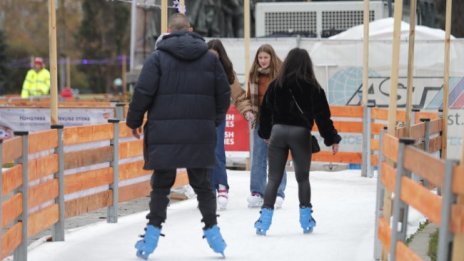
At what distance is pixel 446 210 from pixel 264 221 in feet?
15.2

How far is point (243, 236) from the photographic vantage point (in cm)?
1112

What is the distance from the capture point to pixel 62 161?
34.9ft

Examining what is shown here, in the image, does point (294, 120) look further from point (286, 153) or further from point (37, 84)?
point (37, 84)

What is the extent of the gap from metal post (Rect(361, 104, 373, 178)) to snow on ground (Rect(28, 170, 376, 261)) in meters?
2.69

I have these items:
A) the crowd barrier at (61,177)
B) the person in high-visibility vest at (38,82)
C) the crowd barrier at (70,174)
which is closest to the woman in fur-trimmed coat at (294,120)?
the crowd barrier at (70,174)

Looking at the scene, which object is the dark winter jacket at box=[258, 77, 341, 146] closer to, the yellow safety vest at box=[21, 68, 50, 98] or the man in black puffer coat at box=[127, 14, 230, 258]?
the man in black puffer coat at box=[127, 14, 230, 258]

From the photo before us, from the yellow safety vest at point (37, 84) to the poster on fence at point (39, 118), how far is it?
961 cm

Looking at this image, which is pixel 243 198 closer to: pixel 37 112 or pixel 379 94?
pixel 37 112

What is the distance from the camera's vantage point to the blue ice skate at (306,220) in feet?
36.6

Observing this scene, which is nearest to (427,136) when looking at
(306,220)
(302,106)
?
(306,220)

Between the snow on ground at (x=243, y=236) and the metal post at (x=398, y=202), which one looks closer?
the metal post at (x=398, y=202)

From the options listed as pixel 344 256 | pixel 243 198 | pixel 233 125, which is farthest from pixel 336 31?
pixel 344 256

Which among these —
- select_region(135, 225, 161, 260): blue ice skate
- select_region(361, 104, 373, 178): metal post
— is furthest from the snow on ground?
select_region(361, 104, 373, 178): metal post

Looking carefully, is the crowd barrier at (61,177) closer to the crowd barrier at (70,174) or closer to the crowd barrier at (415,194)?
the crowd barrier at (70,174)
